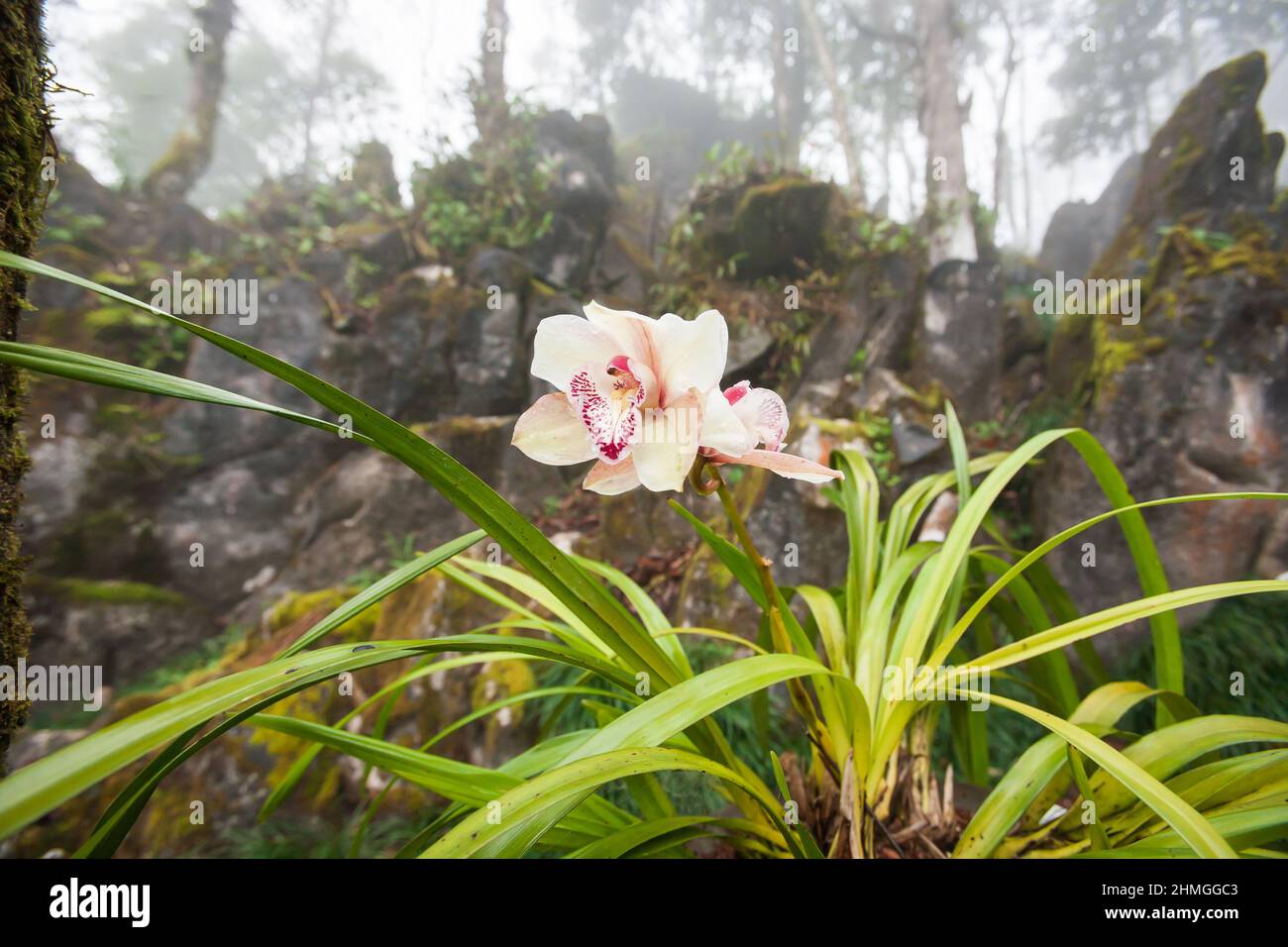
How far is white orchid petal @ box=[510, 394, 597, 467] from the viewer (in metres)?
0.67

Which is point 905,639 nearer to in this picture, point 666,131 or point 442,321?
point 442,321

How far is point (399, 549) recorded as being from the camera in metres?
3.75

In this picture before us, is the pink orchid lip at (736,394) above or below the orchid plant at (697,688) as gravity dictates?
above

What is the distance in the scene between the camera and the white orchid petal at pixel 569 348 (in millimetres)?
679

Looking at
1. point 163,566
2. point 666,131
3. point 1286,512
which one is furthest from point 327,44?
point 1286,512

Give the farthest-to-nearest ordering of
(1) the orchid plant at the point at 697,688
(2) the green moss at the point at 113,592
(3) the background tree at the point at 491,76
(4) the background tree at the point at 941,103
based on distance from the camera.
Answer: (3) the background tree at the point at 491,76 < (4) the background tree at the point at 941,103 < (2) the green moss at the point at 113,592 < (1) the orchid plant at the point at 697,688

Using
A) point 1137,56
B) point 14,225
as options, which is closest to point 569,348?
point 14,225

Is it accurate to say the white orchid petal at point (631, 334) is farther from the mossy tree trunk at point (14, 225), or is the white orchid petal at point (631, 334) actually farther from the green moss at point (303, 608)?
the green moss at point (303, 608)

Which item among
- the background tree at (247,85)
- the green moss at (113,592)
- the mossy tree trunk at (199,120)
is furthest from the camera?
the background tree at (247,85)

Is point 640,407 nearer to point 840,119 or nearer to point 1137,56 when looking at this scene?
point 840,119

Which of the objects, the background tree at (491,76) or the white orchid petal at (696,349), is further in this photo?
the background tree at (491,76)

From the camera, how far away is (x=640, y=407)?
2.16 ft

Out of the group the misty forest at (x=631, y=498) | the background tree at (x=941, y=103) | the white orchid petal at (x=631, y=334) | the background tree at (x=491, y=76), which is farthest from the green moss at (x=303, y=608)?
the background tree at (x=941, y=103)

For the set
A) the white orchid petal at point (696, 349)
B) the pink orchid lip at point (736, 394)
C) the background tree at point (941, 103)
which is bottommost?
the pink orchid lip at point (736, 394)
